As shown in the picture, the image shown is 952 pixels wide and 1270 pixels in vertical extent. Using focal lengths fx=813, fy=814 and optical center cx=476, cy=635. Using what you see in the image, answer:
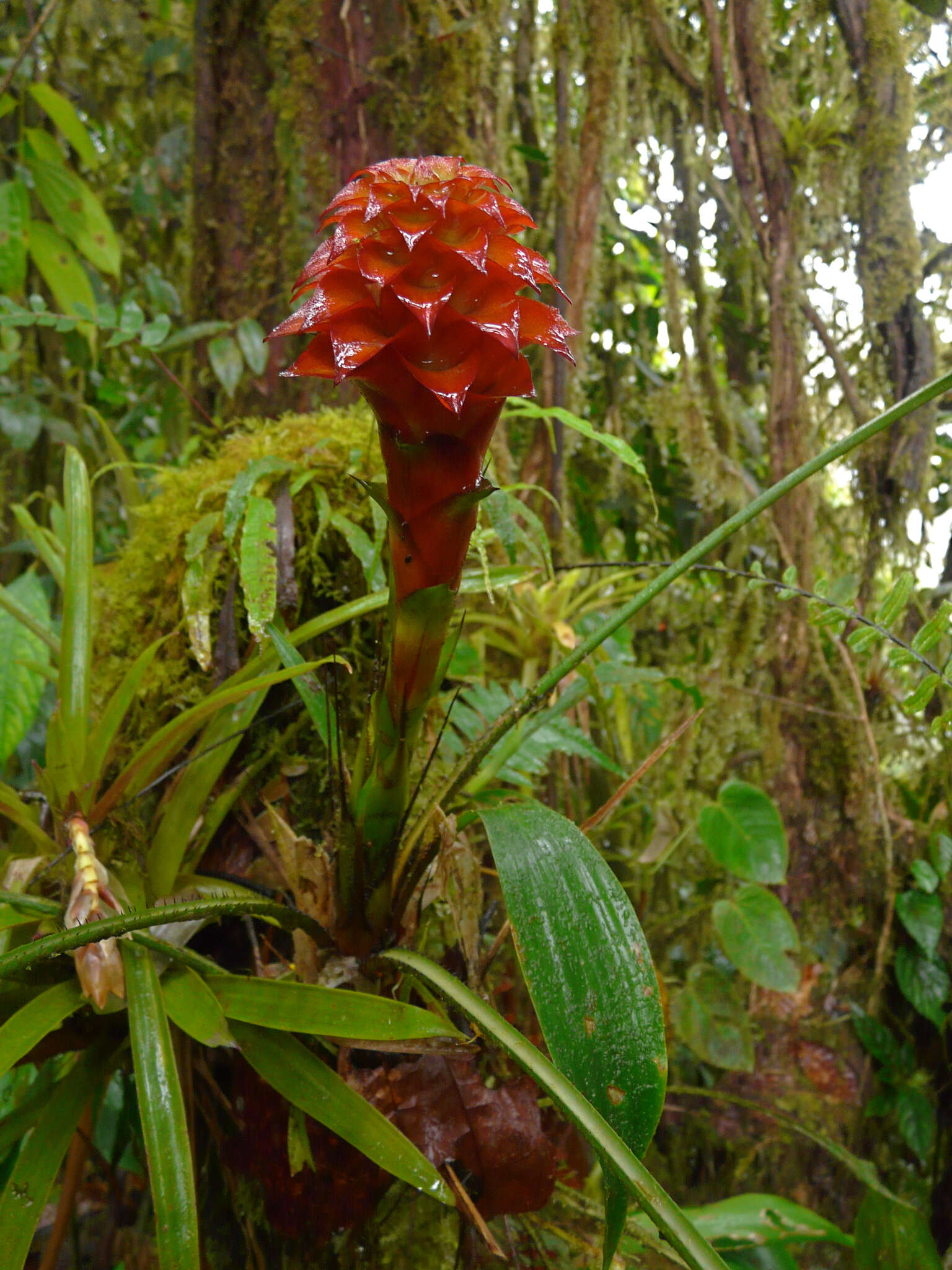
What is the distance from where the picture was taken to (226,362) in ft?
3.42

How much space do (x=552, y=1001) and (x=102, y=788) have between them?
488 millimetres

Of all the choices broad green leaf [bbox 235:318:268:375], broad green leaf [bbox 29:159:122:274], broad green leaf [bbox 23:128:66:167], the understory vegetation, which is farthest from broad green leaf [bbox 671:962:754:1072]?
broad green leaf [bbox 23:128:66:167]

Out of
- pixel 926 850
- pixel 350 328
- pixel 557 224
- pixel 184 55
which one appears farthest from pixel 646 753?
pixel 184 55

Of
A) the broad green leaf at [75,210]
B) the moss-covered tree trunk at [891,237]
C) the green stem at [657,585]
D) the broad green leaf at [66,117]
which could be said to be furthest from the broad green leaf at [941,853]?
the broad green leaf at [66,117]

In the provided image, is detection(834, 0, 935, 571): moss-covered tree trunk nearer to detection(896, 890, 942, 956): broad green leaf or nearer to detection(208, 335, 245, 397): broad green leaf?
detection(896, 890, 942, 956): broad green leaf

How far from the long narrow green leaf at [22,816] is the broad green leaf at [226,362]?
1.91 ft

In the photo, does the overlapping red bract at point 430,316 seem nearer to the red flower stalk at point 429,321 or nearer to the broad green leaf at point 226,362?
the red flower stalk at point 429,321

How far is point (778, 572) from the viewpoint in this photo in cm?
139

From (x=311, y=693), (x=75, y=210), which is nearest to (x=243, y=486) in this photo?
(x=311, y=693)

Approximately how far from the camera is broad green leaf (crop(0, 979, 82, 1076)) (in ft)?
1.58

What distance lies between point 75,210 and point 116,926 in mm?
1266

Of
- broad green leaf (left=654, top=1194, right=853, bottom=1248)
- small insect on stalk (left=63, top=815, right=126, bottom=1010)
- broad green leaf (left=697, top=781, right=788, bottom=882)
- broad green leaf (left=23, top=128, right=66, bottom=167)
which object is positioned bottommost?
broad green leaf (left=654, top=1194, right=853, bottom=1248)

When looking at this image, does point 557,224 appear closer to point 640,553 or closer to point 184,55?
point 640,553

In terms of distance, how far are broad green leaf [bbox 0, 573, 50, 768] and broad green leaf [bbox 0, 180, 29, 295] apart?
591 mm
